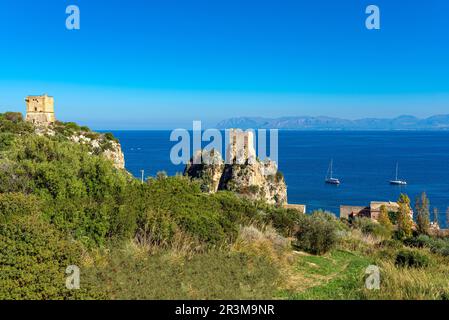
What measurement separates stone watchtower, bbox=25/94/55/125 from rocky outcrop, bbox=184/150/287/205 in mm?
21121

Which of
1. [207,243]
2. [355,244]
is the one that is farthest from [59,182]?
[355,244]

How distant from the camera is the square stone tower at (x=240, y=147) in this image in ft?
203

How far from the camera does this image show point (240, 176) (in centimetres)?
5847

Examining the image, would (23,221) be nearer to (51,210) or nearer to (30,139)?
(51,210)

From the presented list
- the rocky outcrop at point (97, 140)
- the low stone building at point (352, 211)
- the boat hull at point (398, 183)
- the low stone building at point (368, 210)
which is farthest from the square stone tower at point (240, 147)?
the boat hull at point (398, 183)

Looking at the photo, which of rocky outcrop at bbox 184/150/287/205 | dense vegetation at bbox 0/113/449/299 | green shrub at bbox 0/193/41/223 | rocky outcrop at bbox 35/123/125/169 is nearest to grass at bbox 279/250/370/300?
dense vegetation at bbox 0/113/449/299

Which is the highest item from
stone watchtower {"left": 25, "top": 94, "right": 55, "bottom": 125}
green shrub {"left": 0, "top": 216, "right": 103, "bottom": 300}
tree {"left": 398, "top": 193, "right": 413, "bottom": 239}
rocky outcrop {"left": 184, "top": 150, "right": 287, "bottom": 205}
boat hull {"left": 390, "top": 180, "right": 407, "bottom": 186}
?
stone watchtower {"left": 25, "top": 94, "right": 55, "bottom": 125}

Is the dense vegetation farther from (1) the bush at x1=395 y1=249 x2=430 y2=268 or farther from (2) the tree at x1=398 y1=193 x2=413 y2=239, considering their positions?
(2) the tree at x1=398 y1=193 x2=413 y2=239

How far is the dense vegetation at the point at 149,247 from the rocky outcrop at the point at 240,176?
45.0 m

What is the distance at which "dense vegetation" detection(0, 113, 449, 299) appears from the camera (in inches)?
212

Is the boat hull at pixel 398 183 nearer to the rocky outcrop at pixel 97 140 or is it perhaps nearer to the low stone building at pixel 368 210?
the low stone building at pixel 368 210

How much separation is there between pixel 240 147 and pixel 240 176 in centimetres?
668

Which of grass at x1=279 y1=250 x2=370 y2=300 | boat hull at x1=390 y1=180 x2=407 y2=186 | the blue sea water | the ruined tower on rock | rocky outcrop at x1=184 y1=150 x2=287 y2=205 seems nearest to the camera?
grass at x1=279 y1=250 x2=370 y2=300
